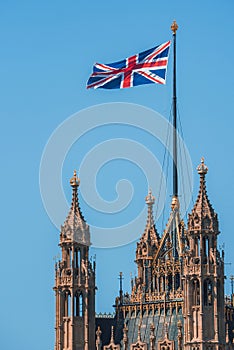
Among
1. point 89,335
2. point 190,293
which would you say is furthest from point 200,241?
point 89,335

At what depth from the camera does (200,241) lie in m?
160

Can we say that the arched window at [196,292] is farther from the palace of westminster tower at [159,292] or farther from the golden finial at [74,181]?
the golden finial at [74,181]

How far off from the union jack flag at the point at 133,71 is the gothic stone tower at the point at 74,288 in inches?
555

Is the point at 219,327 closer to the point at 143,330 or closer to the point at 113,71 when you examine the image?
the point at 143,330

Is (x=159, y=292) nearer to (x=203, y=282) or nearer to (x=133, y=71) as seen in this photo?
(x=203, y=282)

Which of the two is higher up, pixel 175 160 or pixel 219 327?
pixel 175 160

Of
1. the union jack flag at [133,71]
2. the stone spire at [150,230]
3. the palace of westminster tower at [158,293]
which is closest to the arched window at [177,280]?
the palace of westminster tower at [158,293]

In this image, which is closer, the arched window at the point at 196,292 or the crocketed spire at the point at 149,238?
the arched window at the point at 196,292

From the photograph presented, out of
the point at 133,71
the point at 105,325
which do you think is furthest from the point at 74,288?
the point at 133,71

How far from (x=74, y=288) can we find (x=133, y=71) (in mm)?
22308

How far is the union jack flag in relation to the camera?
16325 centimetres

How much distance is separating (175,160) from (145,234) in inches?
328

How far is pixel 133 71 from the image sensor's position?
164 metres

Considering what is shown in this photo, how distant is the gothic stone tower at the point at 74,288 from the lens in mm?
164375
